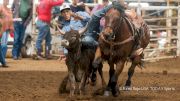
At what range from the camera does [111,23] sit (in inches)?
443

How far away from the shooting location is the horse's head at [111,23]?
11078 millimetres

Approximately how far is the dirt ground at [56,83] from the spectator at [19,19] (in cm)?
72

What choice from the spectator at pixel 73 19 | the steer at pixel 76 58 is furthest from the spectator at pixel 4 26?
the steer at pixel 76 58

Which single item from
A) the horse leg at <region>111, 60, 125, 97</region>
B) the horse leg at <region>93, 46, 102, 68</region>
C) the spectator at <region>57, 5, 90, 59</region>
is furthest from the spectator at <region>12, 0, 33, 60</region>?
the horse leg at <region>93, 46, 102, 68</region>

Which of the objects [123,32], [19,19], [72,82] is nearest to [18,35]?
[19,19]

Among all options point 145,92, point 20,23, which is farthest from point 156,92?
point 20,23

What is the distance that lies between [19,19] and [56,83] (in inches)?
291

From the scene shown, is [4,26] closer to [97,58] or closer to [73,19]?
[73,19]

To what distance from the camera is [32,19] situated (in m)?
22.5

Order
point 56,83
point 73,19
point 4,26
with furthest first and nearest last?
point 4,26 → point 56,83 → point 73,19

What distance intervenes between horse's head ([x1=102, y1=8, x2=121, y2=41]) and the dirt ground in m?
1.28

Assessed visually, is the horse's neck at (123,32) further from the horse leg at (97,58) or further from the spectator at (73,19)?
the spectator at (73,19)

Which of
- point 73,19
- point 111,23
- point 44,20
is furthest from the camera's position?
point 44,20

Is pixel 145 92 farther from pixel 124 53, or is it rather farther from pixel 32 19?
pixel 32 19
